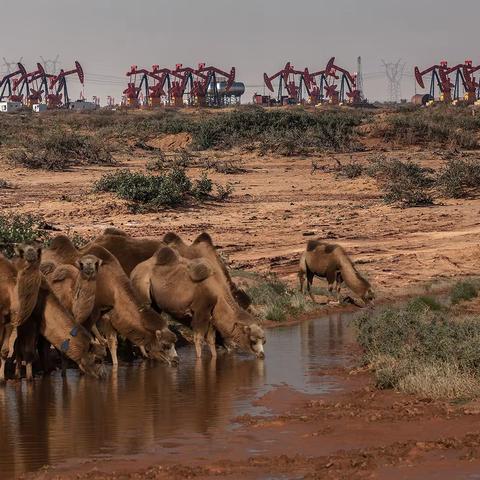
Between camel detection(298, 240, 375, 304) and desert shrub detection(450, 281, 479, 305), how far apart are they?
146cm

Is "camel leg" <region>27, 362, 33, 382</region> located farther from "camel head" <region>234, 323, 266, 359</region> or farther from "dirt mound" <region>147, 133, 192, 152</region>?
"dirt mound" <region>147, 133, 192, 152</region>

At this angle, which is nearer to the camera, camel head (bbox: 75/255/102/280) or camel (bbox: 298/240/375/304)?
camel head (bbox: 75/255/102/280)

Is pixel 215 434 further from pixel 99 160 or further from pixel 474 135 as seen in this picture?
pixel 474 135

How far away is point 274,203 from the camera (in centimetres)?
3253

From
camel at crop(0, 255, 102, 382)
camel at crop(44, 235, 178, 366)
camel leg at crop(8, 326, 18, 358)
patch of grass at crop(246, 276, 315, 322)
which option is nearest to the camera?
camel leg at crop(8, 326, 18, 358)

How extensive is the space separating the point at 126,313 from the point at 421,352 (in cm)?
353

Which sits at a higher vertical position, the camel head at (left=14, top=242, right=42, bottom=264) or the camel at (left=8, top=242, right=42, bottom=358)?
the camel head at (left=14, top=242, right=42, bottom=264)

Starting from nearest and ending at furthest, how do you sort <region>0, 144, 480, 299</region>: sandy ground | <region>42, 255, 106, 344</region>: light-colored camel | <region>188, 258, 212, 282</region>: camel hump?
<region>42, 255, 106, 344</region>: light-colored camel → <region>188, 258, 212, 282</region>: camel hump → <region>0, 144, 480, 299</region>: sandy ground

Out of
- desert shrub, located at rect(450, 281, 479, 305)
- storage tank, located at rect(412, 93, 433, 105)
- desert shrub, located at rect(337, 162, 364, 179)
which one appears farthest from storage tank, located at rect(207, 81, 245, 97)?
desert shrub, located at rect(450, 281, 479, 305)

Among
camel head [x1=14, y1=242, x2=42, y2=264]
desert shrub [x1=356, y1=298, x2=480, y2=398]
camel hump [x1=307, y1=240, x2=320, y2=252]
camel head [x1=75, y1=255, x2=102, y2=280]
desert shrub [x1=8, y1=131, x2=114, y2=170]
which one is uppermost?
desert shrub [x1=8, y1=131, x2=114, y2=170]

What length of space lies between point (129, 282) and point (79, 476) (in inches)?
197

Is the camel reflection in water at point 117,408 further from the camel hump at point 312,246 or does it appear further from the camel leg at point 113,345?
the camel hump at point 312,246

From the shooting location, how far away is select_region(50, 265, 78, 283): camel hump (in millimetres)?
14055

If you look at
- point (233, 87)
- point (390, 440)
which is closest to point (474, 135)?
point (390, 440)
